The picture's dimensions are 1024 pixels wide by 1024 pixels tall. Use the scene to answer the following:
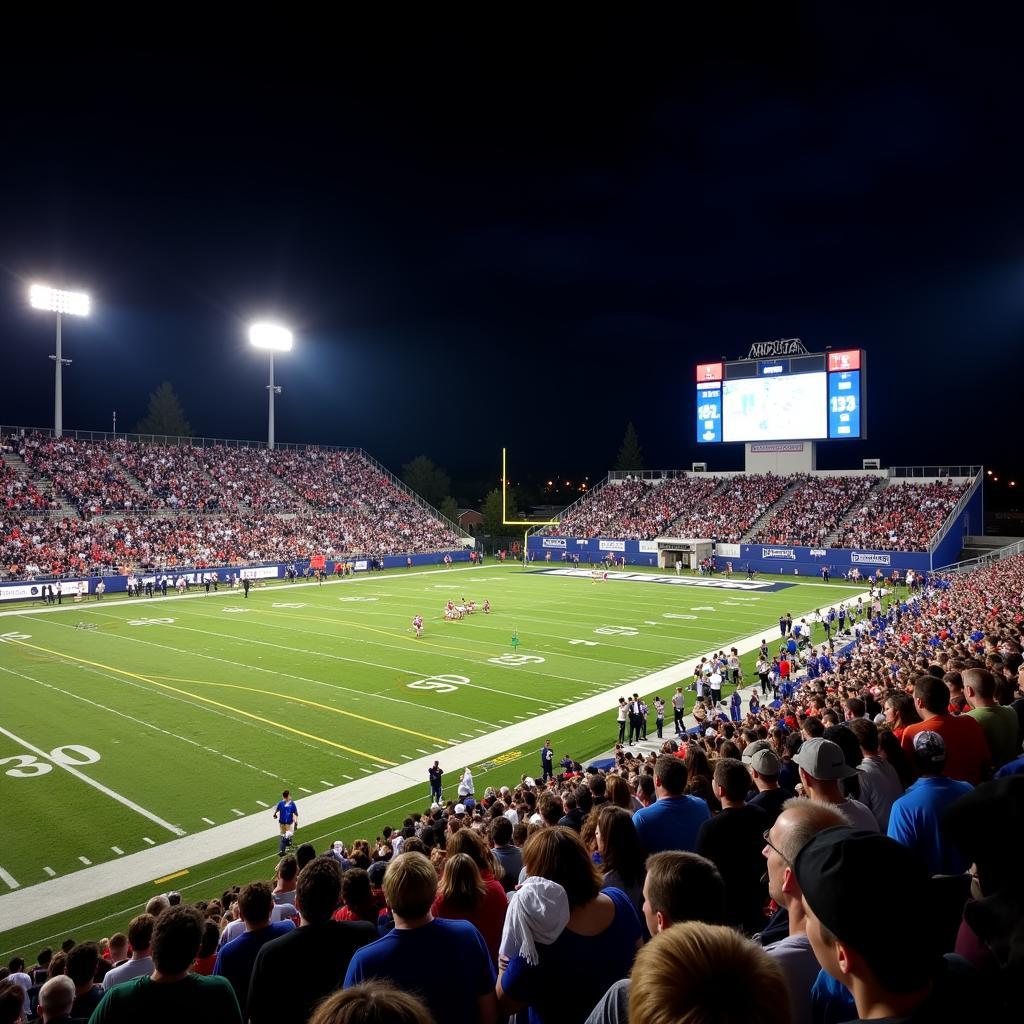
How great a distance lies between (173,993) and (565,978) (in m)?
1.76

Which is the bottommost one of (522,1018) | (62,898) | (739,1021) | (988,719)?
(62,898)

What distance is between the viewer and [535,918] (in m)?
3.36

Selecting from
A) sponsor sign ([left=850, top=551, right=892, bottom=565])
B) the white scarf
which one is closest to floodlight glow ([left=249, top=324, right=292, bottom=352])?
sponsor sign ([left=850, top=551, right=892, bottom=565])

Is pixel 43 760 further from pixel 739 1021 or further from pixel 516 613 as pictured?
pixel 516 613

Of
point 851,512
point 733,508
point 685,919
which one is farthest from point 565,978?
point 733,508

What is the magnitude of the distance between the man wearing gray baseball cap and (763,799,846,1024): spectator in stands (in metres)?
1.26

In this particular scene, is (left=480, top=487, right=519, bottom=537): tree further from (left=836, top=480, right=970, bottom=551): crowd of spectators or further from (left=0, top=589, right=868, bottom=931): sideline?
(left=0, top=589, right=868, bottom=931): sideline

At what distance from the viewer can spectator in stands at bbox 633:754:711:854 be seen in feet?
16.4

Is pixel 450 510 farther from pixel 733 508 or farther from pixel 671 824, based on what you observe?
pixel 671 824

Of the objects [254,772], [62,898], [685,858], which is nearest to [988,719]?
[685,858]

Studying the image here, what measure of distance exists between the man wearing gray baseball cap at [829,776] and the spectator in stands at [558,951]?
64.5 inches

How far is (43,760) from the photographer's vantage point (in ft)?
54.3

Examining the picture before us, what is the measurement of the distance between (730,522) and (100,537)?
44.4 meters

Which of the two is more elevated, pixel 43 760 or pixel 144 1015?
pixel 144 1015
